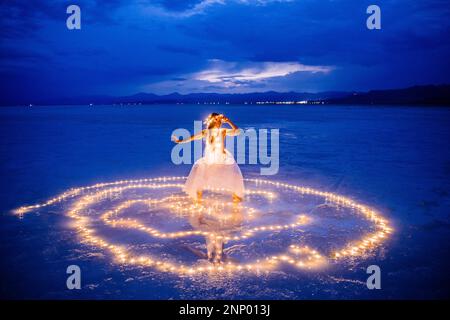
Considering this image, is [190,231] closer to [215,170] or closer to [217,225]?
[217,225]

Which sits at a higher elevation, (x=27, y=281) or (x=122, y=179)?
(x=122, y=179)

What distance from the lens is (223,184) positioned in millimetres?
8000

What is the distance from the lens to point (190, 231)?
6.63 m

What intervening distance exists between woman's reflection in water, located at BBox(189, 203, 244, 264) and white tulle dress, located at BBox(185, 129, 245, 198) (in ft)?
1.73

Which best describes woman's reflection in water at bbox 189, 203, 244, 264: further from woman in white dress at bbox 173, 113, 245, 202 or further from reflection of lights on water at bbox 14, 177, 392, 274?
woman in white dress at bbox 173, 113, 245, 202

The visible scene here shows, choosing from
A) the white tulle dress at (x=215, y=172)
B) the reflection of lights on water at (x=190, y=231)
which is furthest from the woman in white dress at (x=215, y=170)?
the reflection of lights on water at (x=190, y=231)

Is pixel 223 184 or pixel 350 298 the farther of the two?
pixel 223 184

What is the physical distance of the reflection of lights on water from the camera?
540cm

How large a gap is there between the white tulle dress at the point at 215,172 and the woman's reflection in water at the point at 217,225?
0.53 meters

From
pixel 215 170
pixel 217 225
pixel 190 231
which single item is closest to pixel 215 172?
pixel 215 170

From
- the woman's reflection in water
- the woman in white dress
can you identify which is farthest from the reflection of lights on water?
the woman in white dress
